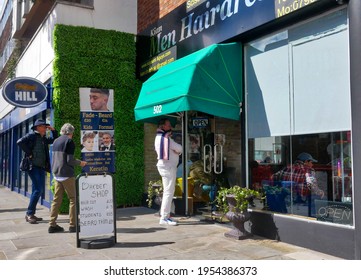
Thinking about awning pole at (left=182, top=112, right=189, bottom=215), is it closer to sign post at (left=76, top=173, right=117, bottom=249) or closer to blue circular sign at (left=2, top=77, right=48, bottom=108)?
sign post at (left=76, top=173, right=117, bottom=249)

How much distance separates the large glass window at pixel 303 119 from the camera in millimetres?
4945

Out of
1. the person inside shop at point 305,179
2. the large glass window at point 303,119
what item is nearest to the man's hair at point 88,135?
the large glass window at point 303,119

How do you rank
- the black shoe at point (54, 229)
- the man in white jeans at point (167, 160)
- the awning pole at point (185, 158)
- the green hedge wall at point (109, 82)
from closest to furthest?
1. the black shoe at point (54, 229)
2. the man in white jeans at point (167, 160)
3. the awning pole at point (185, 158)
4. the green hedge wall at point (109, 82)

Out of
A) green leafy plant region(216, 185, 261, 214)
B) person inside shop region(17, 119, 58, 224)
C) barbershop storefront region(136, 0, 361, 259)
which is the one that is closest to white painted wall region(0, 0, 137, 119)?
person inside shop region(17, 119, 58, 224)

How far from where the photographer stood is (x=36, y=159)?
24.6ft

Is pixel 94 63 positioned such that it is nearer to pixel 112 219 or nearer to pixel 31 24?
pixel 112 219

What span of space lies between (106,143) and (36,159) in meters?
1.92

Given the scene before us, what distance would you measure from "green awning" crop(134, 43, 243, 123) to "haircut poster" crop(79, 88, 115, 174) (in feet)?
8.69

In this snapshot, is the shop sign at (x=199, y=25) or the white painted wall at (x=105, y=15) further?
the white painted wall at (x=105, y=15)

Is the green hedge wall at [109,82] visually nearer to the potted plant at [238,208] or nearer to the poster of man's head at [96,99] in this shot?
the poster of man's head at [96,99]

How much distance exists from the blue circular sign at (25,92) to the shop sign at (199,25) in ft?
7.94

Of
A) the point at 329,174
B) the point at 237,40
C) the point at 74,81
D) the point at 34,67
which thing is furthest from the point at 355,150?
the point at 34,67

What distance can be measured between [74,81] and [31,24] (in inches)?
280

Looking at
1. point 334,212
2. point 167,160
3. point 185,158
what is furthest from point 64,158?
point 334,212
